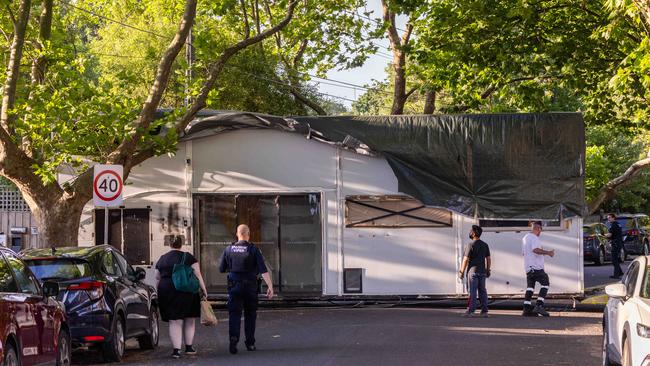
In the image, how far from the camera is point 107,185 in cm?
1798

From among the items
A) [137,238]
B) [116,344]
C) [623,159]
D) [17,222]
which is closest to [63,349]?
[116,344]

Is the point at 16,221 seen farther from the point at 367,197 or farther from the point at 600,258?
the point at 600,258

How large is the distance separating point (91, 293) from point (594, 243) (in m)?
28.0

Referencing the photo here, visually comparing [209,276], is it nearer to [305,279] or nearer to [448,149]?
[305,279]

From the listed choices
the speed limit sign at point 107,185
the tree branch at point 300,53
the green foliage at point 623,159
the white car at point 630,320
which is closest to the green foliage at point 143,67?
the tree branch at point 300,53

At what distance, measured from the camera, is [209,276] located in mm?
23531

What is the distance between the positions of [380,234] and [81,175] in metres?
6.25

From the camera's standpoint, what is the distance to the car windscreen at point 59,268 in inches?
541

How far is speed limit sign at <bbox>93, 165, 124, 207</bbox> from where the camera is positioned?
17.9 m

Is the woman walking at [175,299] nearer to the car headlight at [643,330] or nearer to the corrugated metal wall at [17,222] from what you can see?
the car headlight at [643,330]

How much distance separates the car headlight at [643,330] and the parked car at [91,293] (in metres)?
6.78

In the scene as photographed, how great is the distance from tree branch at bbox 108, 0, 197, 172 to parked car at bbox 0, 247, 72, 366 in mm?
8755

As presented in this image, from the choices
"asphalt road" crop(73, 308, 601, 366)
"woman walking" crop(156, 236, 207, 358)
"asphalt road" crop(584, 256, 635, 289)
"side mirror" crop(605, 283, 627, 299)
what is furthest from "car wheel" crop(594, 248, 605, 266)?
"side mirror" crop(605, 283, 627, 299)

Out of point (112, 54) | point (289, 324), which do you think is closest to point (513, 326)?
point (289, 324)
